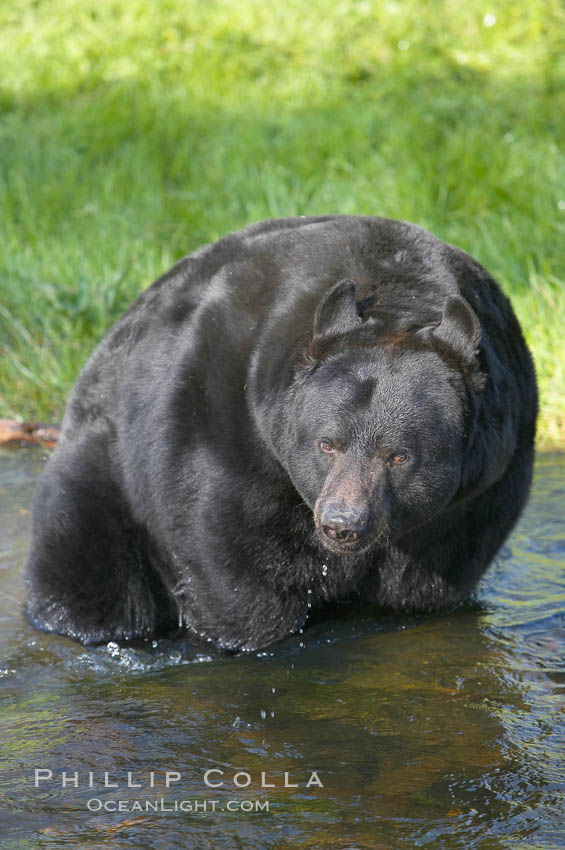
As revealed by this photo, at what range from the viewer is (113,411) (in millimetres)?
4207

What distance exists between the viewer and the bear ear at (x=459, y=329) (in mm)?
3354

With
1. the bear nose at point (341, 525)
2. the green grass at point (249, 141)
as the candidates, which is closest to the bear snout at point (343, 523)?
the bear nose at point (341, 525)

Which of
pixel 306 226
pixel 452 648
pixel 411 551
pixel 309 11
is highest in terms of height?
pixel 309 11

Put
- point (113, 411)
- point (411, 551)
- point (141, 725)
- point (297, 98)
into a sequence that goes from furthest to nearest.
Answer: point (297, 98), point (113, 411), point (411, 551), point (141, 725)

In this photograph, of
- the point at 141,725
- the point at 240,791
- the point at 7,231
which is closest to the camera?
the point at 240,791

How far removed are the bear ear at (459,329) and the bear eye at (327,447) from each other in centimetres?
45

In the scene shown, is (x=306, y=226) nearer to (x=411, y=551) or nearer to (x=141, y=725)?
(x=411, y=551)

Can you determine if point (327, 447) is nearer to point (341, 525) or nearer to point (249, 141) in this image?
point (341, 525)

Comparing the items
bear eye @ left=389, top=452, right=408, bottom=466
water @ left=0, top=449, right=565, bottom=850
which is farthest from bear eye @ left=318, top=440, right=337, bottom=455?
water @ left=0, top=449, right=565, bottom=850

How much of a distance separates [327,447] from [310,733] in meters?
0.88

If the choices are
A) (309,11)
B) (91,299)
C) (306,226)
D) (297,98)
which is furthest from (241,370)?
(309,11)

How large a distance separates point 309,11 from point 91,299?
538 centimetres

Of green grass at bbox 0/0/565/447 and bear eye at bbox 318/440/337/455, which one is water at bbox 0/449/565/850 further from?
green grass at bbox 0/0/565/447

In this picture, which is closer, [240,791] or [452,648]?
[240,791]
